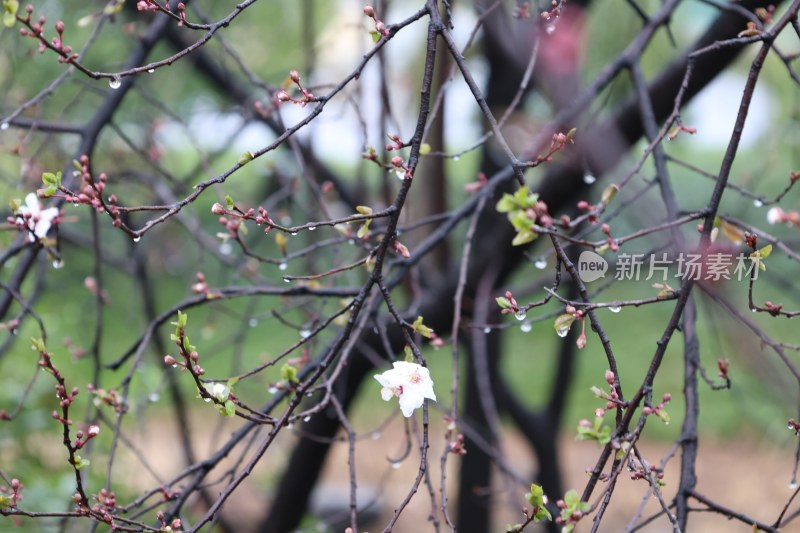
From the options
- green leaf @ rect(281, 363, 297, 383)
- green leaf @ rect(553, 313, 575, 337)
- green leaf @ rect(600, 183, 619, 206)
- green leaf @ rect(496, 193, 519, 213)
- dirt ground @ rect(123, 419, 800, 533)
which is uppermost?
dirt ground @ rect(123, 419, 800, 533)

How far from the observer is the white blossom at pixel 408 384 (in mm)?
1013

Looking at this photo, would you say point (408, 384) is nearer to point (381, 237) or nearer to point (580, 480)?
point (381, 237)

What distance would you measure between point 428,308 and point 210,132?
143cm

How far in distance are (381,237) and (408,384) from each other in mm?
397

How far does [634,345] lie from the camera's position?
7918 mm

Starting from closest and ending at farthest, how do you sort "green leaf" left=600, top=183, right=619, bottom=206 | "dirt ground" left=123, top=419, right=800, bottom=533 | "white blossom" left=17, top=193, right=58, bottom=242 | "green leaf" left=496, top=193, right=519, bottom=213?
"green leaf" left=496, top=193, right=519, bottom=213
"green leaf" left=600, top=183, right=619, bottom=206
"white blossom" left=17, top=193, right=58, bottom=242
"dirt ground" left=123, top=419, right=800, bottom=533

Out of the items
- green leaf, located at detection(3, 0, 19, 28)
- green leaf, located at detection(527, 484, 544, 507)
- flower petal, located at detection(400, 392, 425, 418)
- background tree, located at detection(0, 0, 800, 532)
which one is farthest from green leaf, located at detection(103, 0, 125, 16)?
green leaf, located at detection(527, 484, 544, 507)

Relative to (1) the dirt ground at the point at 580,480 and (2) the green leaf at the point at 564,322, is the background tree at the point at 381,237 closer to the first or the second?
(2) the green leaf at the point at 564,322

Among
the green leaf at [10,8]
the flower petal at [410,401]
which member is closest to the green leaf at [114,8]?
the green leaf at [10,8]

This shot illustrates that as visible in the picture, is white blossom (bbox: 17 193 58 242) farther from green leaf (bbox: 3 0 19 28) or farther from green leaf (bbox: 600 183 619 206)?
green leaf (bbox: 600 183 619 206)

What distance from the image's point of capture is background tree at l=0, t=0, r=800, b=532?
1003mm

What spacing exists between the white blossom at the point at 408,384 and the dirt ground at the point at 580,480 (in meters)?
3.79

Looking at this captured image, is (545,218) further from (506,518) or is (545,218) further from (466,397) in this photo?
(506,518)

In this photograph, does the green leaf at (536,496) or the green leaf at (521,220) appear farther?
the green leaf at (536,496)
